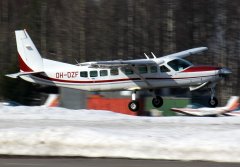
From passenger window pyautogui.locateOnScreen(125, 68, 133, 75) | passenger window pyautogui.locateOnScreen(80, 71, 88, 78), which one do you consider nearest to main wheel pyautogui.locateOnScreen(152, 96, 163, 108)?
passenger window pyautogui.locateOnScreen(125, 68, 133, 75)

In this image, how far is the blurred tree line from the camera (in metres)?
45.5

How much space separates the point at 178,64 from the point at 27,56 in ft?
27.4

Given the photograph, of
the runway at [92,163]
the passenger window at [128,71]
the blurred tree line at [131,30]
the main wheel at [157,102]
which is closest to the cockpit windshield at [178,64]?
the main wheel at [157,102]

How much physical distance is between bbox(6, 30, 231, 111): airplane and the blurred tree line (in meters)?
13.7

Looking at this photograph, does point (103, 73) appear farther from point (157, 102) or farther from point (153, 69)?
point (157, 102)

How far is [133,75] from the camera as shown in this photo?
2983cm

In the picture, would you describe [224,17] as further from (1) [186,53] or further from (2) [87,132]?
(2) [87,132]

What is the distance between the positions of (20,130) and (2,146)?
1112mm

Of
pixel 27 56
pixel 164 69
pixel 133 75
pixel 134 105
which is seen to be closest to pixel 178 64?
pixel 164 69

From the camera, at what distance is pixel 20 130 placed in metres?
14.8

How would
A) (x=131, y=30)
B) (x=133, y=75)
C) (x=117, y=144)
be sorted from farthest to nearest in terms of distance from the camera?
1. (x=131, y=30)
2. (x=133, y=75)
3. (x=117, y=144)

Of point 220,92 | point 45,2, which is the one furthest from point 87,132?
point 45,2

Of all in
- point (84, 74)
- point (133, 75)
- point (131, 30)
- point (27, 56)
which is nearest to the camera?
point (133, 75)

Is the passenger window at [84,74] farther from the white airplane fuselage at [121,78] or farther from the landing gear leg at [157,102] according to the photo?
the landing gear leg at [157,102]
